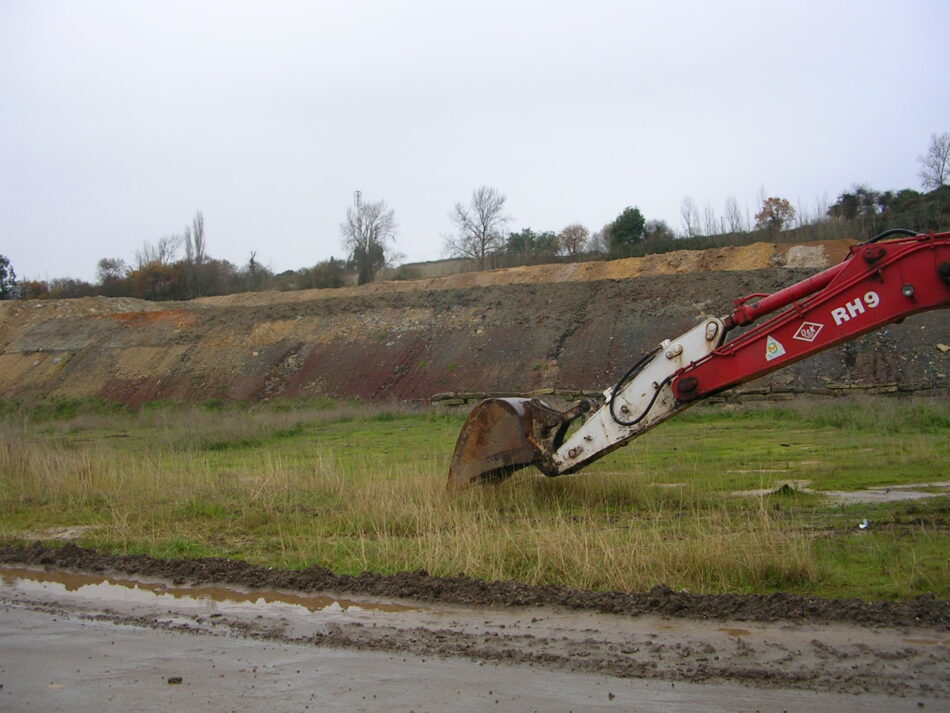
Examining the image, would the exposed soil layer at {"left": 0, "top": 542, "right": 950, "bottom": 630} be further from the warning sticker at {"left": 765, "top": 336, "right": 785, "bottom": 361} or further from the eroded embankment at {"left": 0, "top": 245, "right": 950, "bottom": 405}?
the eroded embankment at {"left": 0, "top": 245, "right": 950, "bottom": 405}

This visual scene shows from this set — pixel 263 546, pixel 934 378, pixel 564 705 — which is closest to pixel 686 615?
pixel 564 705

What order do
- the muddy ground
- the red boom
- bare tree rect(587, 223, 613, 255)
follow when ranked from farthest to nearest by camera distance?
bare tree rect(587, 223, 613, 255)
the red boom
the muddy ground

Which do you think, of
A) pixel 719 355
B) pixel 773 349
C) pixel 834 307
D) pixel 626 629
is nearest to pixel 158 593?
pixel 626 629

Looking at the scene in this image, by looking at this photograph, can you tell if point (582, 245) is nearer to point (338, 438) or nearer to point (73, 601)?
point (338, 438)

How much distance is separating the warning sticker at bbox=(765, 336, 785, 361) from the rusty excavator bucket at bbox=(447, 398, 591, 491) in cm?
233

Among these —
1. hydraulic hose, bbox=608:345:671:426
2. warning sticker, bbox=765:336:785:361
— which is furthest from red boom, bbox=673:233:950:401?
hydraulic hose, bbox=608:345:671:426

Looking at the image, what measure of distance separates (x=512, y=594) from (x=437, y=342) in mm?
31665

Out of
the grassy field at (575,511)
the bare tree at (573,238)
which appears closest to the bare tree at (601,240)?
the bare tree at (573,238)

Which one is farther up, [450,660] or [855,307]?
[855,307]

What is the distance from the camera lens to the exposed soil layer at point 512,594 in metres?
6.20

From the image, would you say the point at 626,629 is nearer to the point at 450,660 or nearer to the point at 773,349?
the point at 450,660

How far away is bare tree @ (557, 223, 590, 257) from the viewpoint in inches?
2884

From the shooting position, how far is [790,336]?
9.31m

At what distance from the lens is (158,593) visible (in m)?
8.07
